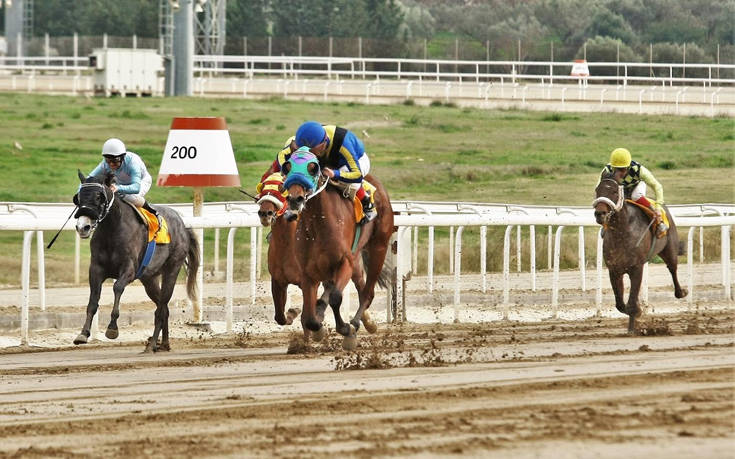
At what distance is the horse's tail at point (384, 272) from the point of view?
10836 millimetres

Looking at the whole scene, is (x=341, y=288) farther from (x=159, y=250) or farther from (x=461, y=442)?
(x=461, y=442)

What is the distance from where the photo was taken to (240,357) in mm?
9305

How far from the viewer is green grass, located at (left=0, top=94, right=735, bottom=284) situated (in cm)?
2428

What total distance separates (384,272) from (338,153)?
88.6 inches

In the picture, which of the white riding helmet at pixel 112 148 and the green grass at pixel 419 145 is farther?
the green grass at pixel 419 145

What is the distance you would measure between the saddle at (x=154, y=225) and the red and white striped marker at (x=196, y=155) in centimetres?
126

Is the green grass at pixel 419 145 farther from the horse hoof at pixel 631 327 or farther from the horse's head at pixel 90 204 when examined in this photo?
the horse hoof at pixel 631 327

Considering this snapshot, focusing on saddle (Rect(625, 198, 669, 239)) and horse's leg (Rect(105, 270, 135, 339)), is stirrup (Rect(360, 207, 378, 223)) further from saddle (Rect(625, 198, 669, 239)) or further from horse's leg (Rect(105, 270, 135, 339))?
saddle (Rect(625, 198, 669, 239))

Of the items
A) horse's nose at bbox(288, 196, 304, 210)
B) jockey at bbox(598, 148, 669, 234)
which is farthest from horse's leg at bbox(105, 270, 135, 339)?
jockey at bbox(598, 148, 669, 234)

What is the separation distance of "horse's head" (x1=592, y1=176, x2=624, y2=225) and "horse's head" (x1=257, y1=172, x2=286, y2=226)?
10.3ft

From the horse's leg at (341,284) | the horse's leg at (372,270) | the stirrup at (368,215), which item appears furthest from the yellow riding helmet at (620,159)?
the horse's leg at (341,284)

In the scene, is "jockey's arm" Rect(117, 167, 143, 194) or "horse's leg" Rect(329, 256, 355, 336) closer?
Answer: "horse's leg" Rect(329, 256, 355, 336)

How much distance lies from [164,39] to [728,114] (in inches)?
694

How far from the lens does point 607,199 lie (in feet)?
38.1
